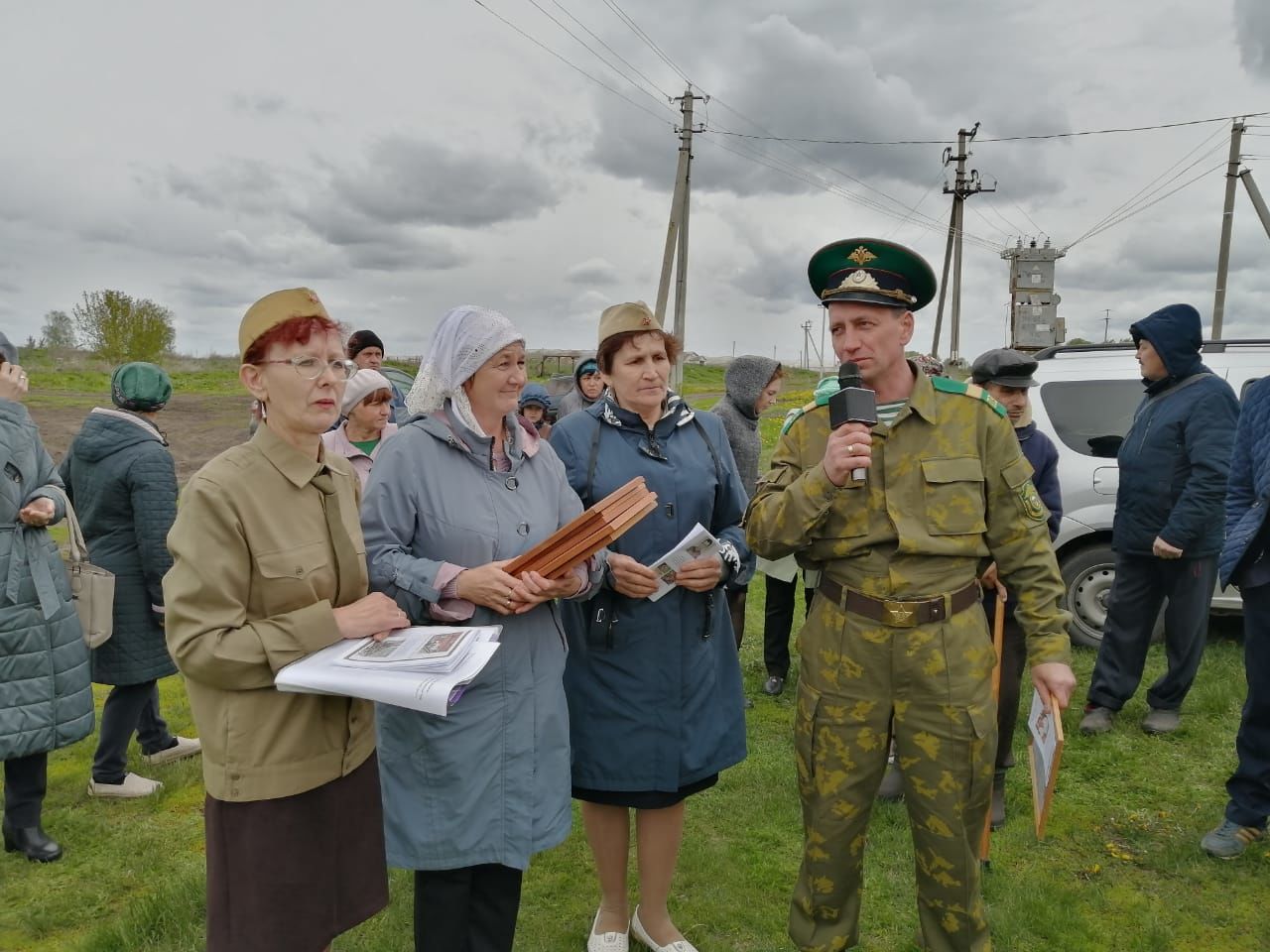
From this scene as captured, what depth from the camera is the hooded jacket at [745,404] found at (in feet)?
16.3

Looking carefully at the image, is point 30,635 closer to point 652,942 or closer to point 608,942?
point 608,942

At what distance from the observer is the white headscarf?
2.25 m

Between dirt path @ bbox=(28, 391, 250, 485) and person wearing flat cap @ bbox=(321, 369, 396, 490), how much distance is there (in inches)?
465

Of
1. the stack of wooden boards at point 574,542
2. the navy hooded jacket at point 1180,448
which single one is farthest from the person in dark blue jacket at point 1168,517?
the stack of wooden boards at point 574,542

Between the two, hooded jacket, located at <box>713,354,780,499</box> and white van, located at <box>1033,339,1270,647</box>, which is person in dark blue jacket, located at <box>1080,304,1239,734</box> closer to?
white van, located at <box>1033,339,1270,647</box>

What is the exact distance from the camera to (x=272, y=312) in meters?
1.89

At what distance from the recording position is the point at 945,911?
2.41m

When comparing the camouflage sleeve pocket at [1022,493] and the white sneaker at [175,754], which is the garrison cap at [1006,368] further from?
the white sneaker at [175,754]

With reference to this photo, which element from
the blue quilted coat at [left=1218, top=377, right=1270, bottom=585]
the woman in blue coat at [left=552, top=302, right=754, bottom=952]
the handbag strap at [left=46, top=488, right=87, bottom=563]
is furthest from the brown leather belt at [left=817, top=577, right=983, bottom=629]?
the handbag strap at [left=46, top=488, right=87, bottom=563]

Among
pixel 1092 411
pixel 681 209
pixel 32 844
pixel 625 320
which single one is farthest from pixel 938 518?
pixel 681 209

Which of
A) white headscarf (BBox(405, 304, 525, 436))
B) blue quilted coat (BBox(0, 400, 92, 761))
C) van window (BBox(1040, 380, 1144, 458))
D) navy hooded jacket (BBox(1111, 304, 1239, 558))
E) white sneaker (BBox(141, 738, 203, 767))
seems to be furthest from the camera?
van window (BBox(1040, 380, 1144, 458))

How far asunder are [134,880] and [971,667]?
3.38 meters

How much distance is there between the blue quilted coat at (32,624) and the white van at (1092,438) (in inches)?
228

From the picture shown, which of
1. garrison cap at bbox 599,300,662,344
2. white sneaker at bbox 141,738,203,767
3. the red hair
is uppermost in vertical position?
garrison cap at bbox 599,300,662,344
